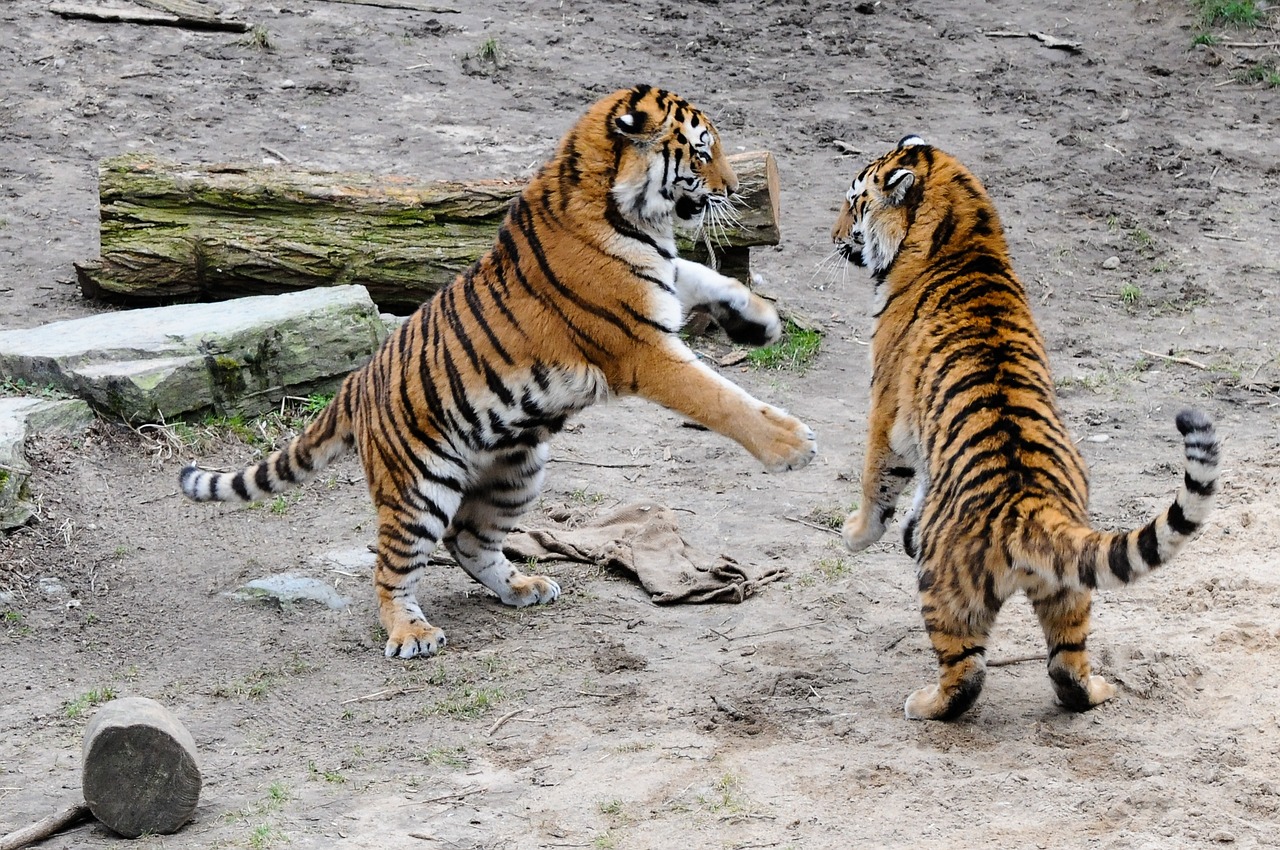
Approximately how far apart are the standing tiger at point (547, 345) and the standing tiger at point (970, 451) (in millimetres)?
512

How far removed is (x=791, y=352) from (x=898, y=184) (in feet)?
10.1

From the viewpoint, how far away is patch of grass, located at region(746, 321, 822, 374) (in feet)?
26.3

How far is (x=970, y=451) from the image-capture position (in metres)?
4.22

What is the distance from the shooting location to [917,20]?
42.4ft

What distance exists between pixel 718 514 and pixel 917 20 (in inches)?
312

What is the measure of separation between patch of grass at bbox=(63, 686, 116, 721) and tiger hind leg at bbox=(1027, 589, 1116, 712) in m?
3.13

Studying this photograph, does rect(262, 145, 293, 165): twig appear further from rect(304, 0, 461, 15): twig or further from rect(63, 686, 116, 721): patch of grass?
rect(63, 686, 116, 721): patch of grass

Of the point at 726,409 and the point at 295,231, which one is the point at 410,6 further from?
the point at 726,409

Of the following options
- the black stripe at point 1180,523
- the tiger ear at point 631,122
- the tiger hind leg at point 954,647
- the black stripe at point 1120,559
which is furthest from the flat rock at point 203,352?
the black stripe at point 1180,523

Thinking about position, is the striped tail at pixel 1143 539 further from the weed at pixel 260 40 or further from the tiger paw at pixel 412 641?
the weed at pixel 260 40

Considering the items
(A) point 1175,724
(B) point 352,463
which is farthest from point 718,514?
(A) point 1175,724

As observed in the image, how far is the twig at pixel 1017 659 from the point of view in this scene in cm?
491

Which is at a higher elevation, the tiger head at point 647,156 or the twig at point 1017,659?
the tiger head at point 647,156

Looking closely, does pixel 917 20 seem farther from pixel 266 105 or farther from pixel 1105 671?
pixel 1105 671
